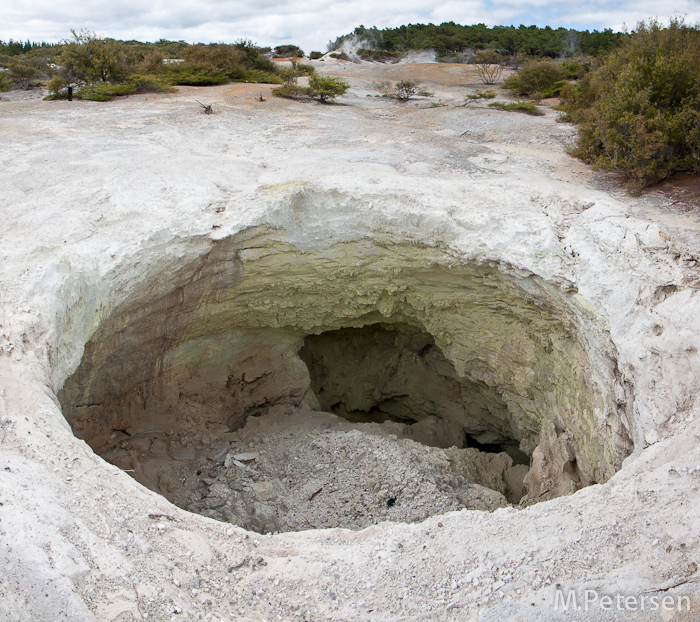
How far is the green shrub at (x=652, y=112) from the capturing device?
21.9 feet

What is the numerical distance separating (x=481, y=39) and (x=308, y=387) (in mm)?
35983

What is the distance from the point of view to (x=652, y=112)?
6.89 m

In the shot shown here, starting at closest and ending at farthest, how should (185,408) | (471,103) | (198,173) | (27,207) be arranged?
(27,207) < (198,173) < (185,408) < (471,103)

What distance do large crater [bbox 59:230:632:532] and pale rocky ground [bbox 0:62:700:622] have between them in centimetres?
5

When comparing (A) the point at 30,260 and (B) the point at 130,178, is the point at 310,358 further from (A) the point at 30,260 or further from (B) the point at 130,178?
(A) the point at 30,260

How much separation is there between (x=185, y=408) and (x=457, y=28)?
142 feet

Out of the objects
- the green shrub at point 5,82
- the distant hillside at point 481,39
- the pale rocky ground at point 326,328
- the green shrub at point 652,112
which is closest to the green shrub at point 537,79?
the pale rocky ground at point 326,328

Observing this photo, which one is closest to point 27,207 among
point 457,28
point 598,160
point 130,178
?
point 130,178

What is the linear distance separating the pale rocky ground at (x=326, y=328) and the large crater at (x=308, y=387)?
54 millimetres

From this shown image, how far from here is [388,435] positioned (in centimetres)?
759

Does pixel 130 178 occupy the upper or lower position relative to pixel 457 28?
lower

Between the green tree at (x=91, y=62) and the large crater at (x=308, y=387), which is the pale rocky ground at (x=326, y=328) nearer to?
the large crater at (x=308, y=387)

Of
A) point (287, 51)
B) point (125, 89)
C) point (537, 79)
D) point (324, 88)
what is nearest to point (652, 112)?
point (324, 88)

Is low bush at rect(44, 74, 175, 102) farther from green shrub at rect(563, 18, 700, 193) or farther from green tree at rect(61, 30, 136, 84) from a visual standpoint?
green shrub at rect(563, 18, 700, 193)
